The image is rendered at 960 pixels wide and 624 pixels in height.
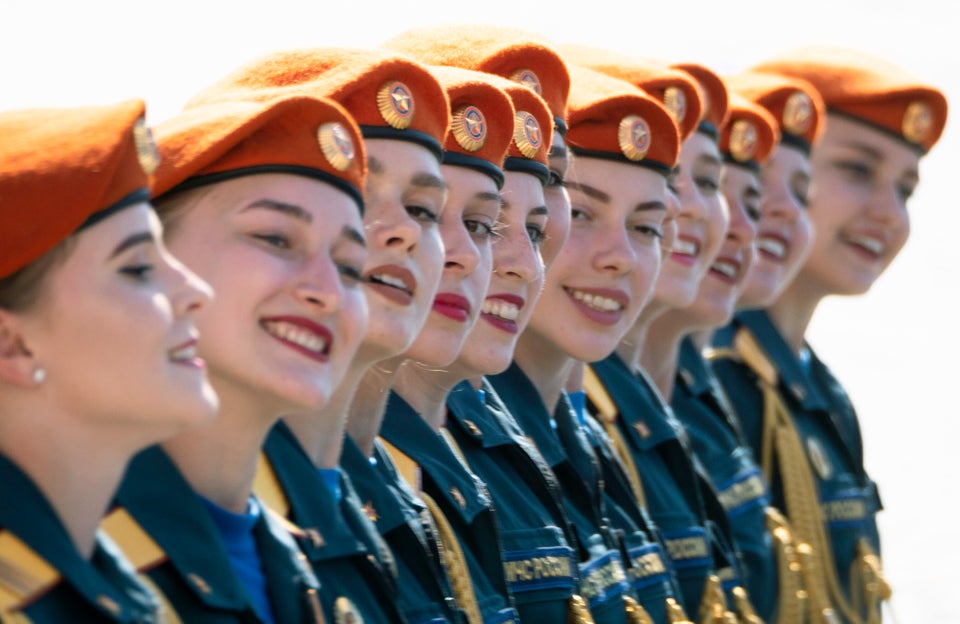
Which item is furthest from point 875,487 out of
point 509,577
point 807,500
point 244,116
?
point 244,116

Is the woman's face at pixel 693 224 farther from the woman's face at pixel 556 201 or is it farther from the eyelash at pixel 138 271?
the eyelash at pixel 138 271

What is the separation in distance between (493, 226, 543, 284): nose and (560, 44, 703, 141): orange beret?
3.92 ft

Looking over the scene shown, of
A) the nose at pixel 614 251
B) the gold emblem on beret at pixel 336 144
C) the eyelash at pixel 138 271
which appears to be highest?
the gold emblem on beret at pixel 336 144

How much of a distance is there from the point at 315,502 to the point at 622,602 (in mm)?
1561

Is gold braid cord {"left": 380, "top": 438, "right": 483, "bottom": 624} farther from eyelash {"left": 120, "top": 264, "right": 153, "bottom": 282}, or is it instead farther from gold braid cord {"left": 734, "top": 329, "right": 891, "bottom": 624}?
gold braid cord {"left": 734, "top": 329, "right": 891, "bottom": 624}

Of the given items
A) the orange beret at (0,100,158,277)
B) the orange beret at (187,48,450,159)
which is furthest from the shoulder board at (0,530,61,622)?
the orange beret at (187,48,450,159)

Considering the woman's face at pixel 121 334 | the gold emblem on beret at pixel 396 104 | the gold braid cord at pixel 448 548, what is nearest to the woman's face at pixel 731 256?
the gold braid cord at pixel 448 548

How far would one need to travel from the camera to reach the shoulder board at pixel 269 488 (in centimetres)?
407

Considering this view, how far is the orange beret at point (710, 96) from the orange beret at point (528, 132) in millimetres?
1464

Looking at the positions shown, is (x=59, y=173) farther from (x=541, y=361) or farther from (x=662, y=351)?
(x=662, y=351)

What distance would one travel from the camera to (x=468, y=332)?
484cm

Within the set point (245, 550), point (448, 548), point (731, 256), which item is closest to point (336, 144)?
point (245, 550)

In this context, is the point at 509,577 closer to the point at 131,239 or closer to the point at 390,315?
the point at 390,315

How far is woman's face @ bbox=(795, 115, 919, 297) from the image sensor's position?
8211mm
